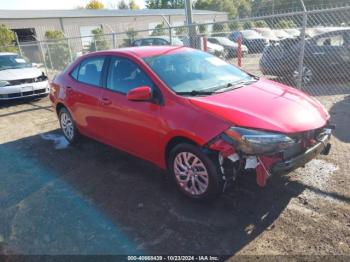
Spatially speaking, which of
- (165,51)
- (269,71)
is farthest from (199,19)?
(165,51)

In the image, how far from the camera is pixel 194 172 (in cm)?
351

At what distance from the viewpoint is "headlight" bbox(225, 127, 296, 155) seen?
Result: 3.07m

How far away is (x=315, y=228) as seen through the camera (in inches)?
121

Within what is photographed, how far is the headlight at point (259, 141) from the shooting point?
3066 mm

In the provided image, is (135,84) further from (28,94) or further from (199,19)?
(199,19)

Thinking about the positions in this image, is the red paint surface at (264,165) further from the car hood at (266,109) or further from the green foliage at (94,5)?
the green foliage at (94,5)

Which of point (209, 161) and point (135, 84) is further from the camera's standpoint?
Answer: point (135, 84)

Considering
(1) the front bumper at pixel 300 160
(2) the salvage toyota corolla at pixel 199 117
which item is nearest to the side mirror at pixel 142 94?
(2) the salvage toyota corolla at pixel 199 117

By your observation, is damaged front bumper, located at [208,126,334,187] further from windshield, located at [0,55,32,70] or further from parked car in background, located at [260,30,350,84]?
windshield, located at [0,55,32,70]

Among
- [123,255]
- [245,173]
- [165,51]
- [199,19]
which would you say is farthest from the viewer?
[199,19]

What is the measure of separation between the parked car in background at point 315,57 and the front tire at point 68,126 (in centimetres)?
574

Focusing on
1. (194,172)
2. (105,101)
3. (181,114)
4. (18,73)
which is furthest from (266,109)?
(18,73)

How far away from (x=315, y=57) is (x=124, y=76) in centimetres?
648

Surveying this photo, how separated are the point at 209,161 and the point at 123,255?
1196mm
